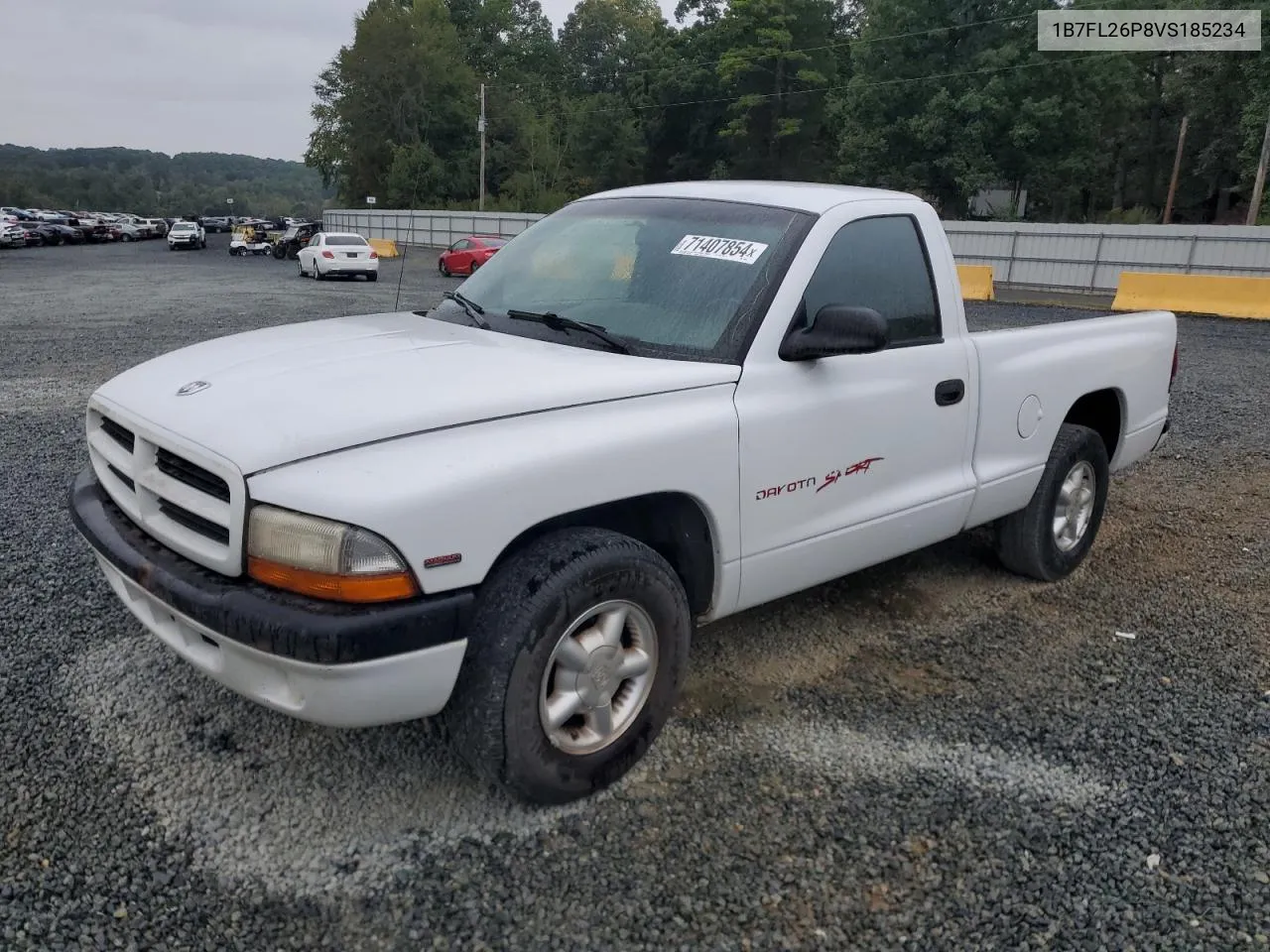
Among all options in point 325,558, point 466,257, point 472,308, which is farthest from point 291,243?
point 325,558

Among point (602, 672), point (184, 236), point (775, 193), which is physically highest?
point (184, 236)

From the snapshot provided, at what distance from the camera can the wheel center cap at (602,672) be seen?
2783 millimetres

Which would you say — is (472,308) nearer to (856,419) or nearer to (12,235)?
(856,419)

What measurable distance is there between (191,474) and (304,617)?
606 mm

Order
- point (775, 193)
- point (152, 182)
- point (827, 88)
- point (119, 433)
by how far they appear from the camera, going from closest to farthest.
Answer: point (119, 433) → point (775, 193) → point (827, 88) → point (152, 182)

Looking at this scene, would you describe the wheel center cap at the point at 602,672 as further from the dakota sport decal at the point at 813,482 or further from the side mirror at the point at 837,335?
the side mirror at the point at 837,335

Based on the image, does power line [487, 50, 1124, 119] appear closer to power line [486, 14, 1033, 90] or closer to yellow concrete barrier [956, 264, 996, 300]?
power line [486, 14, 1033, 90]

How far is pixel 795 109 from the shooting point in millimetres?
55875

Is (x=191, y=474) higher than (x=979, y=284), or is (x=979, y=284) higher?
(x=979, y=284)

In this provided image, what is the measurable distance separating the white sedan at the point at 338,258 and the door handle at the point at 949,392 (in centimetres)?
2476

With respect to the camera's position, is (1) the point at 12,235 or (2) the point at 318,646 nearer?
(2) the point at 318,646

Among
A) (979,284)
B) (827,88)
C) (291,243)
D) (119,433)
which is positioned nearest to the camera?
(119,433)

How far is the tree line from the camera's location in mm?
44281

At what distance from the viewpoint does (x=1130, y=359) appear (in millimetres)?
4898
